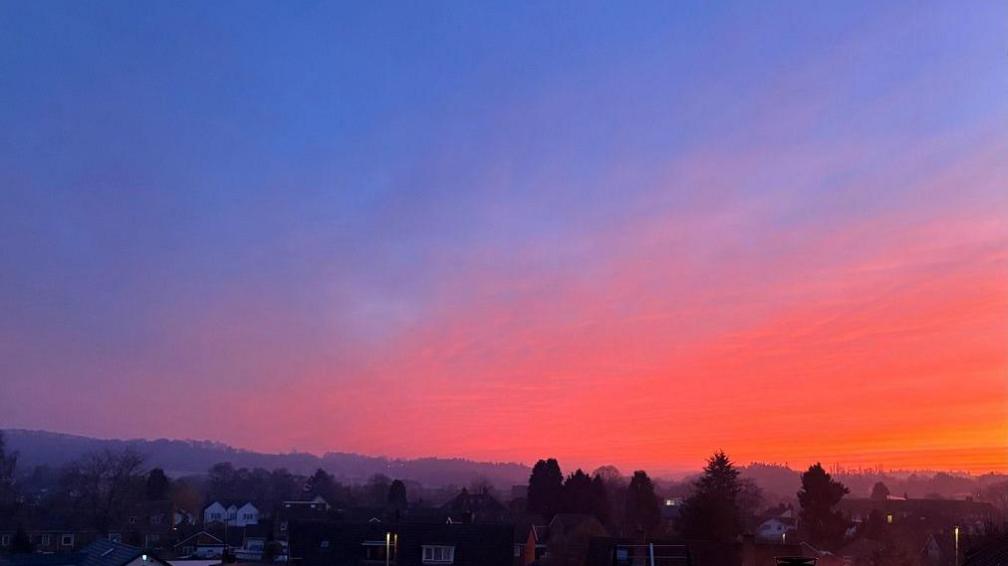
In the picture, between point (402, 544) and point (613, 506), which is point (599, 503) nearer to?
point (613, 506)

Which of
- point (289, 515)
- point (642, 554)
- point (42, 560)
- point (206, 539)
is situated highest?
point (642, 554)

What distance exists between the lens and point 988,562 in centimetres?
1827

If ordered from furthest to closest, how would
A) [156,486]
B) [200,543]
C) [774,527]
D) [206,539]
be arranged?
[156,486], [774,527], [206,539], [200,543]

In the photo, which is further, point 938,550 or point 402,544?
point 938,550

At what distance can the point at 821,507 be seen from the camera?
7719 centimetres

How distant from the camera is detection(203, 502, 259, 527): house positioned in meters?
126

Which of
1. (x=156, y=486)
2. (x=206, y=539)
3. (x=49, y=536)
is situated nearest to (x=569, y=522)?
(x=206, y=539)

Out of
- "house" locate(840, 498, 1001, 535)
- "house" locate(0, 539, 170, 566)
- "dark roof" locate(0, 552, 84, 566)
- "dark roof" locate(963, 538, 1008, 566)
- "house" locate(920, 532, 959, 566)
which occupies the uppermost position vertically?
"dark roof" locate(963, 538, 1008, 566)

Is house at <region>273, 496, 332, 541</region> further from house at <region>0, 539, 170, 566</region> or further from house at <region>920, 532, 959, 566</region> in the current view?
house at <region>920, 532, 959, 566</region>

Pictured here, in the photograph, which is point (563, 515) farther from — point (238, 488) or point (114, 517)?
point (238, 488)

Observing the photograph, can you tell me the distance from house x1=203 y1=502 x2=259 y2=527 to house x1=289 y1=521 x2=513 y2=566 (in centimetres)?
7926

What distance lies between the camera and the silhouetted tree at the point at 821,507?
249ft

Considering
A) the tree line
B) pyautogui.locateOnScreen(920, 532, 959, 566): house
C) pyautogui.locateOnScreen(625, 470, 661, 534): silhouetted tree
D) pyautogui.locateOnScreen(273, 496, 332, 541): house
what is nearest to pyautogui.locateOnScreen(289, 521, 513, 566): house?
the tree line

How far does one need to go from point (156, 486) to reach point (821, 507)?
292ft
